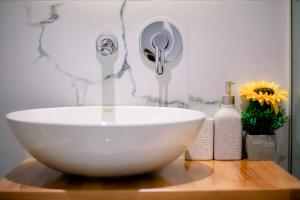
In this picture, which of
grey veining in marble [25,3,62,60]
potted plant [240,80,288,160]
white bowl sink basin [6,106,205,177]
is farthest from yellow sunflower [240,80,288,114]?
grey veining in marble [25,3,62,60]

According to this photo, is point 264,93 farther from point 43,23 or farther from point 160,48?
point 43,23

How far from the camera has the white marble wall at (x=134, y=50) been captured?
3.53 ft

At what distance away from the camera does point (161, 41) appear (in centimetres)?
107

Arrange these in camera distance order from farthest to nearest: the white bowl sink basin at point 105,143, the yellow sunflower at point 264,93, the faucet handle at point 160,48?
the faucet handle at point 160,48, the yellow sunflower at point 264,93, the white bowl sink basin at point 105,143

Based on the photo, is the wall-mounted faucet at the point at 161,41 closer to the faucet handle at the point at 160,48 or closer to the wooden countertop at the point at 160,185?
the faucet handle at the point at 160,48

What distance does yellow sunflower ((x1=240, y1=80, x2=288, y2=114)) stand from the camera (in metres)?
0.95

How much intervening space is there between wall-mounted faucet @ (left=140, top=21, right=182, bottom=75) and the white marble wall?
0.08 ft

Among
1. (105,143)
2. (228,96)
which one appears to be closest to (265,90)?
(228,96)

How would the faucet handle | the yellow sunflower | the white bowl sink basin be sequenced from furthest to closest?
1. the faucet handle
2. the yellow sunflower
3. the white bowl sink basin

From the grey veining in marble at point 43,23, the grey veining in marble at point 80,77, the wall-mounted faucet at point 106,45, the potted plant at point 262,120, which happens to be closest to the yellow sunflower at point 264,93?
the potted plant at point 262,120

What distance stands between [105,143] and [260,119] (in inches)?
21.5

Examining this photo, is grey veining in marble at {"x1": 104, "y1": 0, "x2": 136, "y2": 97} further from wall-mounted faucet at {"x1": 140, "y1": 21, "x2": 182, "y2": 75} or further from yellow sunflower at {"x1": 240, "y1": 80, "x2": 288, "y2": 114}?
yellow sunflower at {"x1": 240, "y1": 80, "x2": 288, "y2": 114}

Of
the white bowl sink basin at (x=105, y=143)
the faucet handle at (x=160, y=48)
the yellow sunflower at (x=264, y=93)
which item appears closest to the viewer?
the white bowl sink basin at (x=105, y=143)

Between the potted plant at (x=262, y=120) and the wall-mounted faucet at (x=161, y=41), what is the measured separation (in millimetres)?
281
